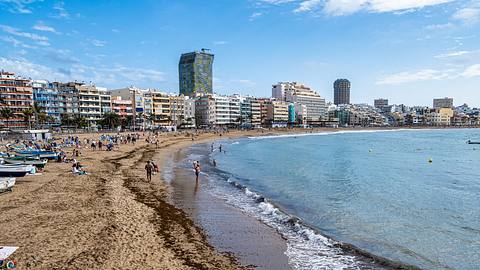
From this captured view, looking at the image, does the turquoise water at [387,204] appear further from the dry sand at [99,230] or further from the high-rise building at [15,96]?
the high-rise building at [15,96]

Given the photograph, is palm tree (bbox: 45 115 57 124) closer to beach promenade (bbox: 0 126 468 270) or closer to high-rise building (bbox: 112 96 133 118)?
high-rise building (bbox: 112 96 133 118)

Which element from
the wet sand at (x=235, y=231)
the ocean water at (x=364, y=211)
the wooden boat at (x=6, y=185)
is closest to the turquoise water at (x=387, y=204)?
the ocean water at (x=364, y=211)

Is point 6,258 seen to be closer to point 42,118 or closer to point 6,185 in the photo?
point 6,185

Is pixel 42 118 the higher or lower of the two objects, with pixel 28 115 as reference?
lower

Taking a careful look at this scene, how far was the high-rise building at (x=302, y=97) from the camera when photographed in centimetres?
18654

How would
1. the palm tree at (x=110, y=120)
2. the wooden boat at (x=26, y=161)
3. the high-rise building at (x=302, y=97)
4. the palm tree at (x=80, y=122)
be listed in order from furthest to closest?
1. the high-rise building at (x=302, y=97)
2. the palm tree at (x=110, y=120)
3. the palm tree at (x=80, y=122)
4. the wooden boat at (x=26, y=161)

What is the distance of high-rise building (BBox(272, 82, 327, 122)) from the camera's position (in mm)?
186538

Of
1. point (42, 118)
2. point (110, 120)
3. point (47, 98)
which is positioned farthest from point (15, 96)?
→ point (110, 120)

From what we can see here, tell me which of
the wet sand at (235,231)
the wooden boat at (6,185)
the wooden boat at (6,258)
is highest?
the wooden boat at (6,185)

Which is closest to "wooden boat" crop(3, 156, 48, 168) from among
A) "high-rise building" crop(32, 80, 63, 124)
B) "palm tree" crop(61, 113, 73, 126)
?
"palm tree" crop(61, 113, 73, 126)

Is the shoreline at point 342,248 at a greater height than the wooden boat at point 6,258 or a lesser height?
lesser

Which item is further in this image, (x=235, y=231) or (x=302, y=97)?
(x=302, y=97)

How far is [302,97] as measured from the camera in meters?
187

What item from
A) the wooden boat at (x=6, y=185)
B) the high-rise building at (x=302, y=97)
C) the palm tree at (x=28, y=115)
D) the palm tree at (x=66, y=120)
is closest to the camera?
the wooden boat at (x=6, y=185)
